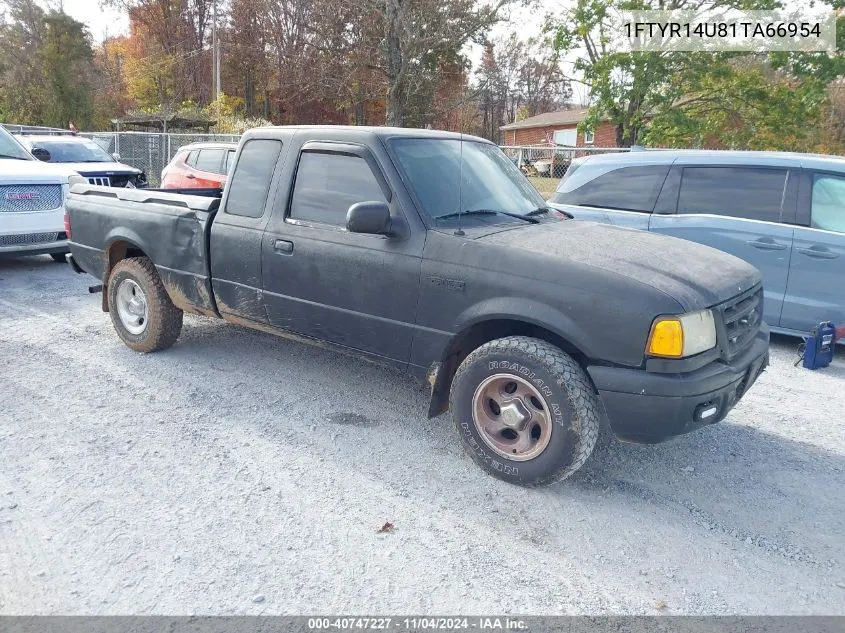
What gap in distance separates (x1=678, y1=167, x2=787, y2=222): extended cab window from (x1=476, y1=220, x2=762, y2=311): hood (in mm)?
2755

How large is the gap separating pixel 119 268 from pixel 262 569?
3.57 metres

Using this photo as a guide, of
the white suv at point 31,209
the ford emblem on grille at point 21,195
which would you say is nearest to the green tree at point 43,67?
the white suv at point 31,209

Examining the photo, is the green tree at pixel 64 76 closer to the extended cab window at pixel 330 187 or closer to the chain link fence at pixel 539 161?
the chain link fence at pixel 539 161

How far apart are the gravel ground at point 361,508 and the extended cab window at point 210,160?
645 centimetres

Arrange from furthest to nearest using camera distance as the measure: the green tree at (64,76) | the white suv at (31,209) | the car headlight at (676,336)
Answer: the green tree at (64,76) < the white suv at (31,209) < the car headlight at (676,336)

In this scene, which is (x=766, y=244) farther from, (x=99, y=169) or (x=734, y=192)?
(x=99, y=169)

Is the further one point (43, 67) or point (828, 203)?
point (43, 67)

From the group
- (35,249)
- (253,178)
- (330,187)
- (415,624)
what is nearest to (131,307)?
(253,178)

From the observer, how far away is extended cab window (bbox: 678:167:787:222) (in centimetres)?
623

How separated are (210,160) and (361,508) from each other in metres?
9.06

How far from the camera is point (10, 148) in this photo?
9.50 meters

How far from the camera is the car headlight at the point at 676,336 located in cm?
312

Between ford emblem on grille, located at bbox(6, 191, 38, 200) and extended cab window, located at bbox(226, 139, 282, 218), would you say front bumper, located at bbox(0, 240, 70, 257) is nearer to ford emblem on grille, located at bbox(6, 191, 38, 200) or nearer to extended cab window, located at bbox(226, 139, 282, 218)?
ford emblem on grille, located at bbox(6, 191, 38, 200)

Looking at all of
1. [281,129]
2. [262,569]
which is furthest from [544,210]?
[262,569]
